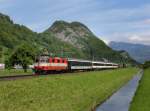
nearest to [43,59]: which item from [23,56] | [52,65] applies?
[52,65]

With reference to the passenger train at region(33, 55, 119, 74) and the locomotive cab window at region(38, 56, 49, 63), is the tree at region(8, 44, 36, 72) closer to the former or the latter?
the passenger train at region(33, 55, 119, 74)

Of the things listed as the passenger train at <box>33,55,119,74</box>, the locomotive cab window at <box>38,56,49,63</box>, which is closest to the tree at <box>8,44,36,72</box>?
the passenger train at <box>33,55,119,74</box>

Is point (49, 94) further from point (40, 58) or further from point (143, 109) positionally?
point (40, 58)

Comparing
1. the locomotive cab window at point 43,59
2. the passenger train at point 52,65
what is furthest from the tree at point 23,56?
the locomotive cab window at point 43,59

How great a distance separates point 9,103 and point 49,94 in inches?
381

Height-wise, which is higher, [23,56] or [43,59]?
[23,56]

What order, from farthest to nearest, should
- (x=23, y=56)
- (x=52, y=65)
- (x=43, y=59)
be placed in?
(x=23, y=56) < (x=52, y=65) < (x=43, y=59)

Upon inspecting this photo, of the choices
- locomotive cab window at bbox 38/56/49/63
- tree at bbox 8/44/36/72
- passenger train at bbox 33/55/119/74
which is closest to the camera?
passenger train at bbox 33/55/119/74

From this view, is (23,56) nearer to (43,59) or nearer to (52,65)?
(52,65)

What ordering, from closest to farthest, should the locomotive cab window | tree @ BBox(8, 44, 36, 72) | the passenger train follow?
1. the passenger train
2. the locomotive cab window
3. tree @ BBox(8, 44, 36, 72)

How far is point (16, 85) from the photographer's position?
38.1 m

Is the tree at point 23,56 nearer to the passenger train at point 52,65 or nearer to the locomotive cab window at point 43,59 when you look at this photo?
the passenger train at point 52,65

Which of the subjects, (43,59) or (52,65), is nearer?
(43,59)

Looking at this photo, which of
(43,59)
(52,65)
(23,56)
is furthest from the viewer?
(23,56)
